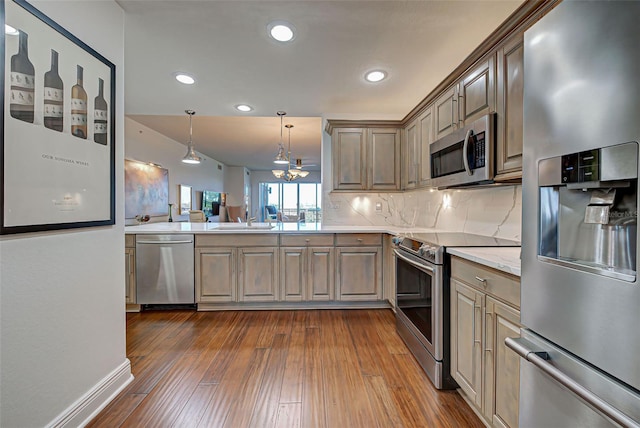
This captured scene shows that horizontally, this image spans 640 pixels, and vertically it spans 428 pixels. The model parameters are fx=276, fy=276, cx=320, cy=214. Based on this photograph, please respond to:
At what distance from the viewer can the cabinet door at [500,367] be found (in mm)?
1182

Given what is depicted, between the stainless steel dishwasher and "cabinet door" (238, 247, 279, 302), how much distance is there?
1.83ft

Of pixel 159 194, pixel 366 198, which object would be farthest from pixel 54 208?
pixel 159 194

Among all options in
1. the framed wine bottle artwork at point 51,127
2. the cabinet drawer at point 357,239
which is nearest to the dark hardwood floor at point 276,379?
the cabinet drawer at point 357,239

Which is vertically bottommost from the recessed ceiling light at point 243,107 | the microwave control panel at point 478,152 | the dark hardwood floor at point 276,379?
the dark hardwood floor at point 276,379

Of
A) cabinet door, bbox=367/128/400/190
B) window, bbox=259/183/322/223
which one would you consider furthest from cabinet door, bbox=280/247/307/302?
window, bbox=259/183/322/223

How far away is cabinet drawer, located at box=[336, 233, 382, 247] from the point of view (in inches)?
123

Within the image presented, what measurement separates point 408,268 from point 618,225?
162 cm

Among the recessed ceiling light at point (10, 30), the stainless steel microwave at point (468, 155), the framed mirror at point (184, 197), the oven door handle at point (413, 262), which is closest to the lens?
the recessed ceiling light at point (10, 30)

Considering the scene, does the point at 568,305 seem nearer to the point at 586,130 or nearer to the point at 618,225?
the point at 618,225

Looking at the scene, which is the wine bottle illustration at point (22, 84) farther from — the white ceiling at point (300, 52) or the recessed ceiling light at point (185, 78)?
the recessed ceiling light at point (185, 78)

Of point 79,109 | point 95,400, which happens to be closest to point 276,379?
point 95,400

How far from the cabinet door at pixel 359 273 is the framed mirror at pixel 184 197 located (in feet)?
14.3

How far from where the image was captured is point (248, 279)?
3074 mm

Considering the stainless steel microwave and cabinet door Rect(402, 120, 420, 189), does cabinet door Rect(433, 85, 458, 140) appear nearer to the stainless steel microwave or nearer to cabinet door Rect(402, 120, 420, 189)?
the stainless steel microwave
